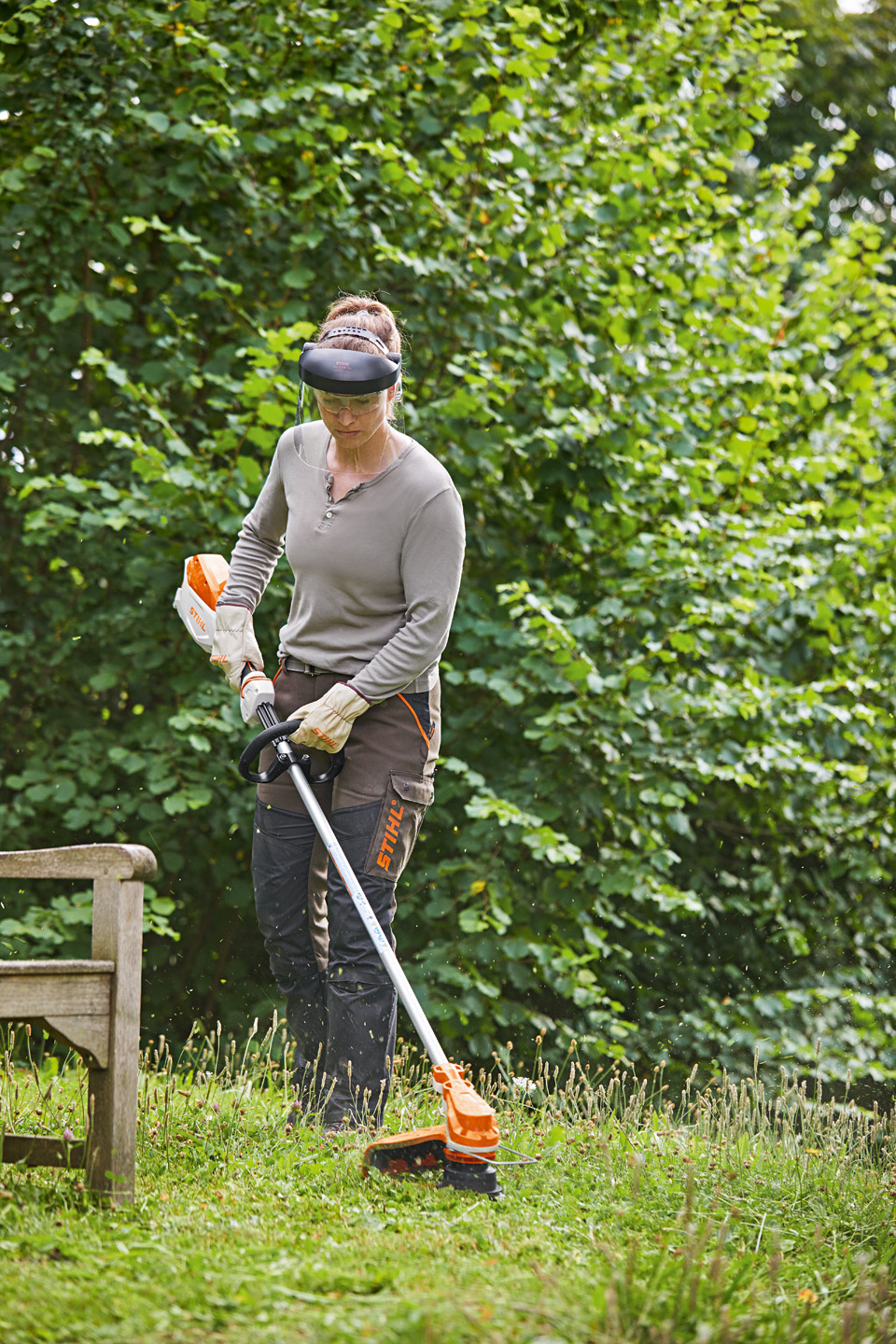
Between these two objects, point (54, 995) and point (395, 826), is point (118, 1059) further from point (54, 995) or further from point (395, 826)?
point (395, 826)

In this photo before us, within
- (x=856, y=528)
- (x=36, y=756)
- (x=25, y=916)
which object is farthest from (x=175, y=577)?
(x=856, y=528)

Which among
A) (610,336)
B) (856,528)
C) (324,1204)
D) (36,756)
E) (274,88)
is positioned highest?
(274,88)

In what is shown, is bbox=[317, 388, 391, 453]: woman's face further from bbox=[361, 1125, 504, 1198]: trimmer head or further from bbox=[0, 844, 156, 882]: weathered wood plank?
bbox=[361, 1125, 504, 1198]: trimmer head

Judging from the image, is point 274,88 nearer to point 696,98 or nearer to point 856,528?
point 696,98

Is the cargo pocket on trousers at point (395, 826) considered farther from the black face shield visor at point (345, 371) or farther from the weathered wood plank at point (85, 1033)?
the black face shield visor at point (345, 371)

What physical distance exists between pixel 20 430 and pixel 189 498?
119 centimetres

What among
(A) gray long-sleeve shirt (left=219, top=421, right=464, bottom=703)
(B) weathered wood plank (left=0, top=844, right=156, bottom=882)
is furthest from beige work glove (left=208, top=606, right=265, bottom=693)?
(B) weathered wood plank (left=0, top=844, right=156, bottom=882)

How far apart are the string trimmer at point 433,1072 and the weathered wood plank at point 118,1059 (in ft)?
1.84

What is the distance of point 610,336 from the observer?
5.79 m

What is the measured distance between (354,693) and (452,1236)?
132cm

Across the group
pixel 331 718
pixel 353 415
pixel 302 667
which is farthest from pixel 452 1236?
pixel 353 415

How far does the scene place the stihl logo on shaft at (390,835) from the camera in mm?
3362

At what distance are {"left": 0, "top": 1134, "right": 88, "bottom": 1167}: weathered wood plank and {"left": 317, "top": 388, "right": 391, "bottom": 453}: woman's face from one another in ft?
6.13

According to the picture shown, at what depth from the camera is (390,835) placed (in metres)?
3.38
